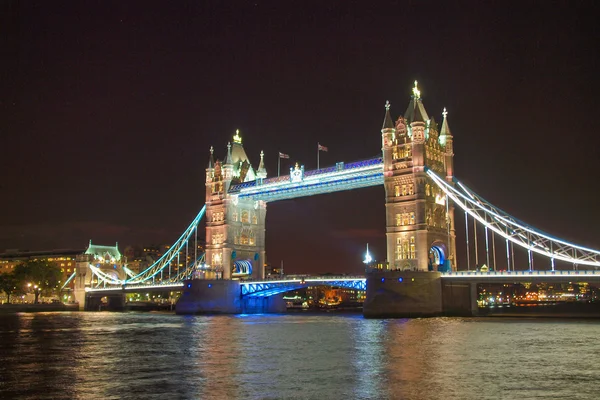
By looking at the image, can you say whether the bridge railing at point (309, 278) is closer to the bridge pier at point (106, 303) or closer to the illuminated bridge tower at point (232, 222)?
the illuminated bridge tower at point (232, 222)

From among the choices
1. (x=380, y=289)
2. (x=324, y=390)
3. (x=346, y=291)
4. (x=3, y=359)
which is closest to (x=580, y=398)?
(x=324, y=390)

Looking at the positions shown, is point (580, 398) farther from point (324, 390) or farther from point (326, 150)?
point (326, 150)

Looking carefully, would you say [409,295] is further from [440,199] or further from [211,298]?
[211,298]

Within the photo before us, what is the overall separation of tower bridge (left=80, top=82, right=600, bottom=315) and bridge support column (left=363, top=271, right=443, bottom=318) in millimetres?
96

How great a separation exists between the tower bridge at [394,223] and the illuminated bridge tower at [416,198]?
0.11 metres

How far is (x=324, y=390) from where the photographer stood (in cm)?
2028

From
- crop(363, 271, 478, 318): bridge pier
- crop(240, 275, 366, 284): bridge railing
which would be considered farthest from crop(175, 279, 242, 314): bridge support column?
crop(363, 271, 478, 318): bridge pier

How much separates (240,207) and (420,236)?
33.9 meters

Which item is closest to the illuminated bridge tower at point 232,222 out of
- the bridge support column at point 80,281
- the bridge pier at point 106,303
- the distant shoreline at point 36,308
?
the bridge pier at point 106,303

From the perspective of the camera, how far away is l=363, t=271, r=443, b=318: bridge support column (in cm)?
6325

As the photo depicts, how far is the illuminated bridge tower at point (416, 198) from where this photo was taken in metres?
70.1

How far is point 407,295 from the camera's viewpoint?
6359cm

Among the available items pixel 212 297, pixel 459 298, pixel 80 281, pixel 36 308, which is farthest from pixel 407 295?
pixel 80 281

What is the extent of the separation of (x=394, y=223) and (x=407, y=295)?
11.0m
